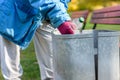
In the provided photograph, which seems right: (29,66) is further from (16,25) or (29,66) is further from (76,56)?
(76,56)

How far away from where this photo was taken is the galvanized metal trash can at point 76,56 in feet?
11.6

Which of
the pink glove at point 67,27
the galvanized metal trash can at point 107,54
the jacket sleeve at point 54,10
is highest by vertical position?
the jacket sleeve at point 54,10

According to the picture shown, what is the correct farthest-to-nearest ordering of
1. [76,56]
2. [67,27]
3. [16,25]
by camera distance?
[16,25], [67,27], [76,56]

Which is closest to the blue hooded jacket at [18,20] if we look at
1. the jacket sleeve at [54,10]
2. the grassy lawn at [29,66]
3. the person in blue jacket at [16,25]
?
the person in blue jacket at [16,25]

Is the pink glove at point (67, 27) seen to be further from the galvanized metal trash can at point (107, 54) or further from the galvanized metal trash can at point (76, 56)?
the galvanized metal trash can at point (107, 54)

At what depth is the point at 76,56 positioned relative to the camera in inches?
140

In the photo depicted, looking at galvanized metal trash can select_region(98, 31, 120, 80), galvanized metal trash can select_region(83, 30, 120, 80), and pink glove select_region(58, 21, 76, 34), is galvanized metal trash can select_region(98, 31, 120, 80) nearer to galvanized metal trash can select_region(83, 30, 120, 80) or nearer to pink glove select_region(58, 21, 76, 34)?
galvanized metal trash can select_region(83, 30, 120, 80)

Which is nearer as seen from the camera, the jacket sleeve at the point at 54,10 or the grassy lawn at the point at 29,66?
the jacket sleeve at the point at 54,10

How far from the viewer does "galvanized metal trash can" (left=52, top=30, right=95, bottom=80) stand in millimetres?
3547

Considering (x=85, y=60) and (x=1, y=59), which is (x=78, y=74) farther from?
(x=1, y=59)

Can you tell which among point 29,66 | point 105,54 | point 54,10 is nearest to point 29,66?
point 29,66

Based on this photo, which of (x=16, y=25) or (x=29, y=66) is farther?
(x=29, y=66)

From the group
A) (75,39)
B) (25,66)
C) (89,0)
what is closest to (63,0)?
(89,0)

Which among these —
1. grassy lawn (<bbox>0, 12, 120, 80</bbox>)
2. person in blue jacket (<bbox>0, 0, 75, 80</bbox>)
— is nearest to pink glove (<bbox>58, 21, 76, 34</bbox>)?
person in blue jacket (<bbox>0, 0, 75, 80</bbox>)
